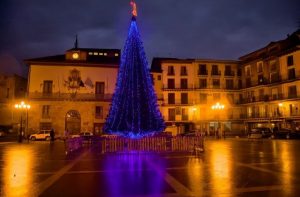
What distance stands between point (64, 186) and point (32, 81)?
3610cm

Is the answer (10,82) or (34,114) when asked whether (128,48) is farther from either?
(10,82)

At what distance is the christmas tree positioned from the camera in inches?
721

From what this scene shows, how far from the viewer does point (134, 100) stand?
61.0 feet

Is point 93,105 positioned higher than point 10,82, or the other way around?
point 10,82

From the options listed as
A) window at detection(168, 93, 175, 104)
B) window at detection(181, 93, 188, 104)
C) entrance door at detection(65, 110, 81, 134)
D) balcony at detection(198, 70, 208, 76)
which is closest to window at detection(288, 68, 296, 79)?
balcony at detection(198, 70, 208, 76)

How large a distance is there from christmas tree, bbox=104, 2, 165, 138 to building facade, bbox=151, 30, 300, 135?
1245 inches

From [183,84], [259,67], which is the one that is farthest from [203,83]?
[259,67]

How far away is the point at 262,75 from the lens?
52.6 meters

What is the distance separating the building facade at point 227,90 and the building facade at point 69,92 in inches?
498

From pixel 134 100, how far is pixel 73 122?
25379 mm

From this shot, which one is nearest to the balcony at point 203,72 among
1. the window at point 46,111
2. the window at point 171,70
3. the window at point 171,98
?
the window at point 171,70

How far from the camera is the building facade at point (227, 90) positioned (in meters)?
48.8

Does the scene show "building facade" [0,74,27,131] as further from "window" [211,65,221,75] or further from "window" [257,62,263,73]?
"window" [257,62,263,73]

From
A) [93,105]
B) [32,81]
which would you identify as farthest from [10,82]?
[93,105]
